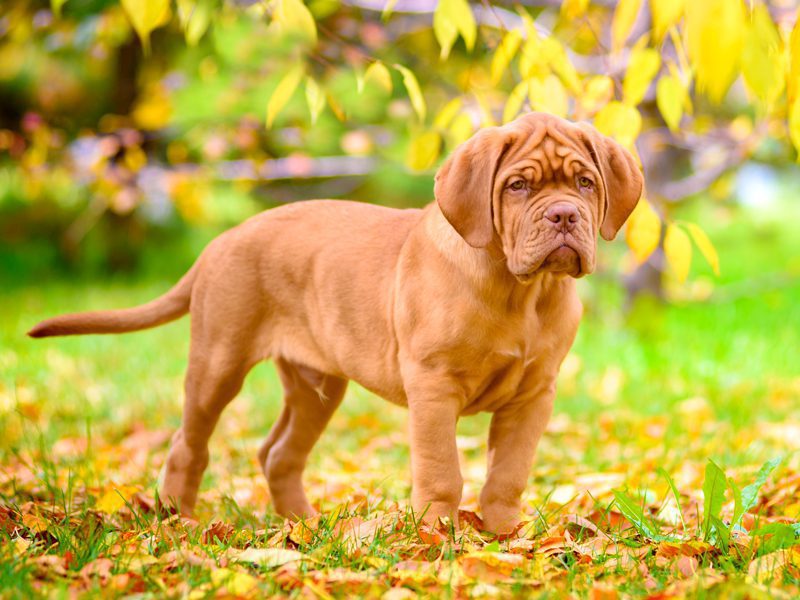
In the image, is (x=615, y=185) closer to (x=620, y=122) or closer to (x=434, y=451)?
(x=620, y=122)

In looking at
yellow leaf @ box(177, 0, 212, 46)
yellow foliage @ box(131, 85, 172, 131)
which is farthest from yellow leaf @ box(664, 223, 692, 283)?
yellow foliage @ box(131, 85, 172, 131)

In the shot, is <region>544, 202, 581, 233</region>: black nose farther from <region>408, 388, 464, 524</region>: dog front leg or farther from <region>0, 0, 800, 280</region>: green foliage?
<region>408, 388, 464, 524</region>: dog front leg

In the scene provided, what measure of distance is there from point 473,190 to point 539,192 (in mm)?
200

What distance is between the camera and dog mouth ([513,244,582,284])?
2816mm

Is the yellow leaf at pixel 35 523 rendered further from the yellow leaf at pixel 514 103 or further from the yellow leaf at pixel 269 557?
the yellow leaf at pixel 514 103

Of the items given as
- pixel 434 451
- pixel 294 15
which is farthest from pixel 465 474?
pixel 294 15

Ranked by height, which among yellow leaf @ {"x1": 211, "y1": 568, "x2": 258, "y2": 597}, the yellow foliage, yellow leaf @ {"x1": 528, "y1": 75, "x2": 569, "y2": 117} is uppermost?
yellow leaf @ {"x1": 528, "y1": 75, "x2": 569, "y2": 117}

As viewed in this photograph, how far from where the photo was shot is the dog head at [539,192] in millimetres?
2830

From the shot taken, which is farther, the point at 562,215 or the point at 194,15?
the point at 194,15

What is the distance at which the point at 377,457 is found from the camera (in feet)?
16.5

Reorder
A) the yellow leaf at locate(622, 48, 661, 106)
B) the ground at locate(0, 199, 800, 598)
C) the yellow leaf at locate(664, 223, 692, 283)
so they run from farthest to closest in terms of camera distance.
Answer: the yellow leaf at locate(664, 223, 692, 283) < the yellow leaf at locate(622, 48, 661, 106) < the ground at locate(0, 199, 800, 598)

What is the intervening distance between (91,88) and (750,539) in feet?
35.0

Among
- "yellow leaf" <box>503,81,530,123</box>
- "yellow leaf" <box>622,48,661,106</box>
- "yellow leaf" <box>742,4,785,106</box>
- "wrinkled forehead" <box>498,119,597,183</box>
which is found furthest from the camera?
"yellow leaf" <box>503,81,530,123</box>

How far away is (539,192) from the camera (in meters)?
2.93
